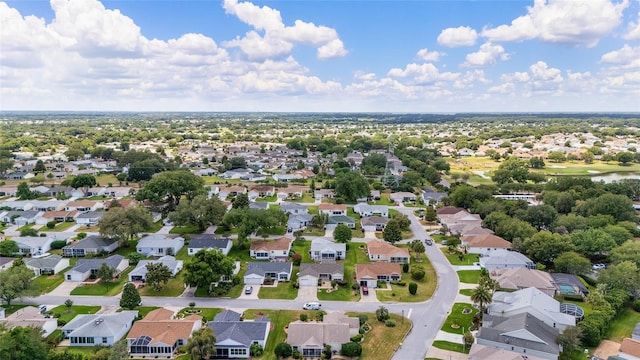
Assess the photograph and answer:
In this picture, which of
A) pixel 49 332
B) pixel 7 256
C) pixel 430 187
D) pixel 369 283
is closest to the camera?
pixel 49 332

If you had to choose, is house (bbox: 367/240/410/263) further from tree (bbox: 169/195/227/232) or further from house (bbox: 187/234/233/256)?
tree (bbox: 169/195/227/232)

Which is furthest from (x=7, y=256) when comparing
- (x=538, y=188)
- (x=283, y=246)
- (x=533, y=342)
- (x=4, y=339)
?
(x=538, y=188)

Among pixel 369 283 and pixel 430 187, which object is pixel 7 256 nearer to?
pixel 369 283

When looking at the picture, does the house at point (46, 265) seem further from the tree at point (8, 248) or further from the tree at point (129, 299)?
the tree at point (129, 299)

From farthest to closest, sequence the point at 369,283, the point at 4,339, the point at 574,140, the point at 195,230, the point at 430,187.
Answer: the point at 574,140, the point at 430,187, the point at 195,230, the point at 369,283, the point at 4,339

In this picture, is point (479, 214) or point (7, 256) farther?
point (479, 214)

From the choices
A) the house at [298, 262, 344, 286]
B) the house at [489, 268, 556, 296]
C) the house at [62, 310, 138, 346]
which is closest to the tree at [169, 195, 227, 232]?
the house at [298, 262, 344, 286]
